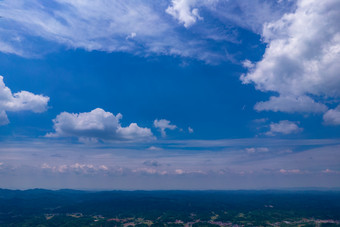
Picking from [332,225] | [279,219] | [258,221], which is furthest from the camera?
[279,219]

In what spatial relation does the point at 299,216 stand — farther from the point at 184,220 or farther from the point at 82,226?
the point at 82,226

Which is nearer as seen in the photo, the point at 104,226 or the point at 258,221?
the point at 104,226

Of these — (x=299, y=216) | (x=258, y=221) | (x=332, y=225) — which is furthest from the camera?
(x=299, y=216)

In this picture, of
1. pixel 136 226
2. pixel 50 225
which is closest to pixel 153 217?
pixel 136 226

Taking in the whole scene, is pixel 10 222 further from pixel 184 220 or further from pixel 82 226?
pixel 184 220

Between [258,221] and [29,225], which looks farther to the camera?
[258,221]

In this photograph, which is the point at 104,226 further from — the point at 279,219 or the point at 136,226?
the point at 279,219

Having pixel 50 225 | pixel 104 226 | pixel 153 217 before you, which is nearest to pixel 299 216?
pixel 153 217

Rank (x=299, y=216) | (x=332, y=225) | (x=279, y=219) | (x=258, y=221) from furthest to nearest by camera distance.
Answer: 1. (x=299, y=216)
2. (x=279, y=219)
3. (x=258, y=221)
4. (x=332, y=225)
